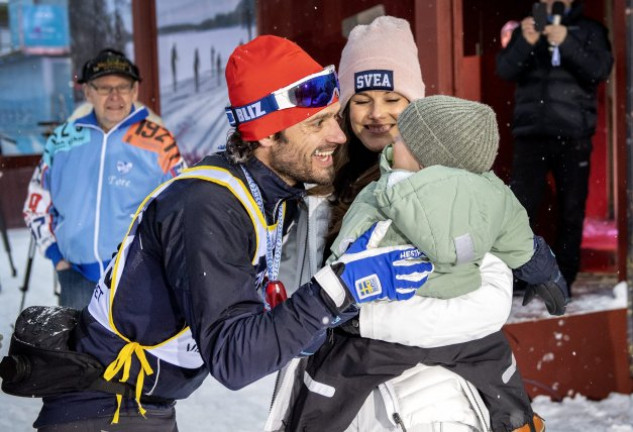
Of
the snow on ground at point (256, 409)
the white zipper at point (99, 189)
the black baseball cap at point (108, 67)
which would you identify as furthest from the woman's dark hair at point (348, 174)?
the black baseball cap at point (108, 67)

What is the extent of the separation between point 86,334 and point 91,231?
1781mm

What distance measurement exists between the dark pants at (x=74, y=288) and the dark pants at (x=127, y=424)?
1.75 metres

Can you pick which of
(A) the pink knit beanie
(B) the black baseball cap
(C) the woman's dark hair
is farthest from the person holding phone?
(B) the black baseball cap

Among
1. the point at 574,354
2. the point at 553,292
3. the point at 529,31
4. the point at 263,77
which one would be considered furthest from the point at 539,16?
the point at 263,77

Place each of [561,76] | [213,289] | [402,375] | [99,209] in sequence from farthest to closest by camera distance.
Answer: [561,76] → [99,209] → [402,375] → [213,289]

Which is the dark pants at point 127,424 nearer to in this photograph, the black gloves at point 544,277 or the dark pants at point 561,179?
the black gloves at point 544,277

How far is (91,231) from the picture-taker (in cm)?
384

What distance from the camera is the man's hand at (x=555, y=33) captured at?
374cm

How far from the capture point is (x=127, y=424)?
2127 mm

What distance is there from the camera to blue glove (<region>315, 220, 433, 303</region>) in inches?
68.3

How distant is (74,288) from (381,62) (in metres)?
2.02

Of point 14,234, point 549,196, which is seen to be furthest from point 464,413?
point 14,234

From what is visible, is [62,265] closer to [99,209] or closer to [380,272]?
[99,209]

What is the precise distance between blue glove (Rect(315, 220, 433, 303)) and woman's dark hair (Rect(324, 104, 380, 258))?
430mm
